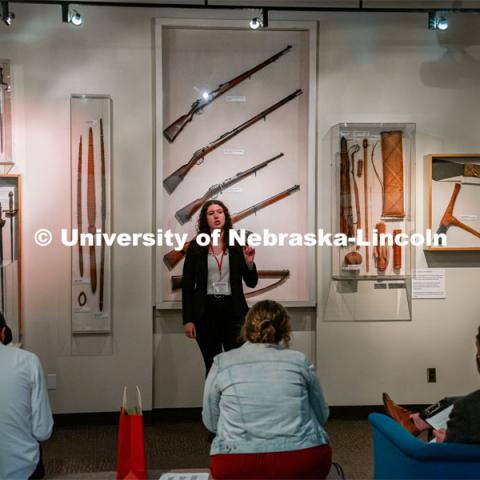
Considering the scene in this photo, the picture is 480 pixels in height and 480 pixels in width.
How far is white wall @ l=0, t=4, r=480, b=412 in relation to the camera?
4480 mm

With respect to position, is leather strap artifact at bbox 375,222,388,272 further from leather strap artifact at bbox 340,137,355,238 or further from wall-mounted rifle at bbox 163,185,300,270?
wall-mounted rifle at bbox 163,185,300,270

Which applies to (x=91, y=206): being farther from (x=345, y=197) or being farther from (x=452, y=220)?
(x=452, y=220)

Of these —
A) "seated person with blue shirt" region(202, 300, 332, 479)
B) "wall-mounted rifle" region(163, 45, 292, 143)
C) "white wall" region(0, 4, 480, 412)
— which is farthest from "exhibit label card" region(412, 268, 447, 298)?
"seated person with blue shirt" region(202, 300, 332, 479)

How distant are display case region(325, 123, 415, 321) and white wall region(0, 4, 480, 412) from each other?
12 cm

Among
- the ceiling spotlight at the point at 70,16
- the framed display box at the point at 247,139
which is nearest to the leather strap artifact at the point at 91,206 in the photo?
the framed display box at the point at 247,139

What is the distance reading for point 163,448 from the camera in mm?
4078

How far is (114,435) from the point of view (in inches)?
171

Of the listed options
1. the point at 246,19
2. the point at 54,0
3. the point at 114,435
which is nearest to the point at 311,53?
the point at 246,19

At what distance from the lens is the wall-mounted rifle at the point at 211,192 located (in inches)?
183

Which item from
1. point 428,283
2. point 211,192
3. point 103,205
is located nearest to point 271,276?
point 211,192

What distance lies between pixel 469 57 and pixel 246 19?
1575 millimetres

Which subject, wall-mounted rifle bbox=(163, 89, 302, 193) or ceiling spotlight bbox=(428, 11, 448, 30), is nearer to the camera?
ceiling spotlight bbox=(428, 11, 448, 30)

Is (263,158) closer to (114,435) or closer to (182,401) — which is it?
(182,401)

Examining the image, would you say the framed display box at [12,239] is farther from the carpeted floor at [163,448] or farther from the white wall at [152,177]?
the carpeted floor at [163,448]
